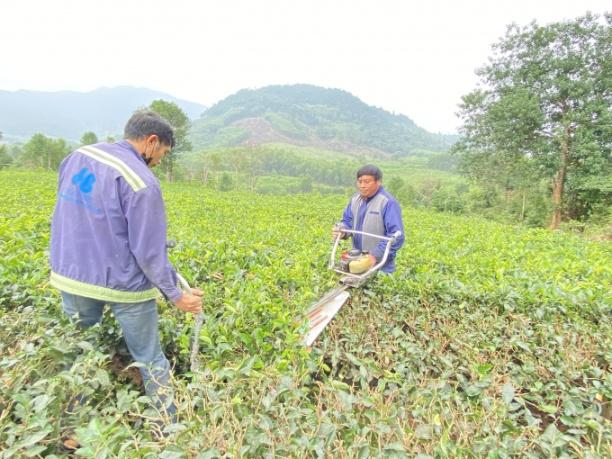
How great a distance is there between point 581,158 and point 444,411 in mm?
19466

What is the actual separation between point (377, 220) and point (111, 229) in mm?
2786

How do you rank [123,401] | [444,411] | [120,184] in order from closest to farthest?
1. [123,401]
2. [444,411]
3. [120,184]

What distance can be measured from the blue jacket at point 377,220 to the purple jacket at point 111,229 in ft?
8.15

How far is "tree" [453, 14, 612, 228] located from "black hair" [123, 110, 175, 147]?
1918cm

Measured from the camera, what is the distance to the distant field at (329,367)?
1381 millimetres

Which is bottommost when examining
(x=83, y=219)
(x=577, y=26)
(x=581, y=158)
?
(x=83, y=219)

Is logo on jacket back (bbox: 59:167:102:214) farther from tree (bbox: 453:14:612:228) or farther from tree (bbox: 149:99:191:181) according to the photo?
tree (bbox: 149:99:191:181)

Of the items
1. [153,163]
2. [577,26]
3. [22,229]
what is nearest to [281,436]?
[153,163]

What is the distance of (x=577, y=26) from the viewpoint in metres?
16.4

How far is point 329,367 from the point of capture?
2.82 meters

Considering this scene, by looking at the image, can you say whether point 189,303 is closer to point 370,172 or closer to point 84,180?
point 84,180

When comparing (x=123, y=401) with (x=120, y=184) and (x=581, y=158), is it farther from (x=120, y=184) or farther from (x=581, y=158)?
(x=581, y=158)

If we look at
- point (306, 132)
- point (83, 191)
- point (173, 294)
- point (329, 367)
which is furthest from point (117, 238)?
point (306, 132)

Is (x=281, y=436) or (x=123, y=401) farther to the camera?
(x=123, y=401)
